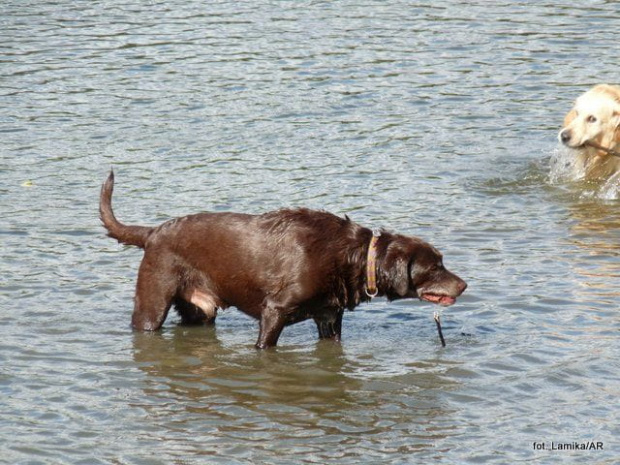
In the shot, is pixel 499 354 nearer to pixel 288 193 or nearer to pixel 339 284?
pixel 339 284

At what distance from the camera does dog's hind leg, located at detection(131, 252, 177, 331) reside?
8.56m

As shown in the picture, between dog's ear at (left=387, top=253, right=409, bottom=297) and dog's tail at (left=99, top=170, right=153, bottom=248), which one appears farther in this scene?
dog's tail at (left=99, top=170, right=153, bottom=248)

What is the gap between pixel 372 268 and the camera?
8227 mm

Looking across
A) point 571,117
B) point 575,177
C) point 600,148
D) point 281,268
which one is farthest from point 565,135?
point 281,268

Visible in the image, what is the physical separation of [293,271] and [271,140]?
627 cm

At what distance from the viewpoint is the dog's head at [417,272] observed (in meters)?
8.25

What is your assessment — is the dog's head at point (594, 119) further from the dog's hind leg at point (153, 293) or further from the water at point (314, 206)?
the dog's hind leg at point (153, 293)

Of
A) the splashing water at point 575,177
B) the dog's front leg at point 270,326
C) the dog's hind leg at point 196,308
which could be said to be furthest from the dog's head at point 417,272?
the splashing water at point 575,177

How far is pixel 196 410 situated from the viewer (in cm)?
751

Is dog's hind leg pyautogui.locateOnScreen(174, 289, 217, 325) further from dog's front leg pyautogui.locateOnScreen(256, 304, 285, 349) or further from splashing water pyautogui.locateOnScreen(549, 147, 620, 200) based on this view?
splashing water pyautogui.locateOnScreen(549, 147, 620, 200)

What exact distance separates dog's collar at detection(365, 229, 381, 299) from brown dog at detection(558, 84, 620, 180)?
5.17 metres

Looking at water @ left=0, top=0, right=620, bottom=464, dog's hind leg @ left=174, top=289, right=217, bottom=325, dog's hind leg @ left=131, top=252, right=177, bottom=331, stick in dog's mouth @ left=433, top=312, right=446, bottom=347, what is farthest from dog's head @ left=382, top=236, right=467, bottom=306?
dog's hind leg @ left=131, top=252, right=177, bottom=331

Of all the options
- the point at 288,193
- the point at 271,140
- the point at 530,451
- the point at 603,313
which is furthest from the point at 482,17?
the point at 530,451

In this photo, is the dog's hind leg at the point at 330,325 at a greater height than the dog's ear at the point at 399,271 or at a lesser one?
lesser
